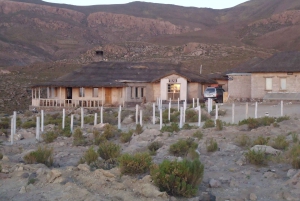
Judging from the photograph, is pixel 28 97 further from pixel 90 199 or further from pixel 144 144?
pixel 90 199

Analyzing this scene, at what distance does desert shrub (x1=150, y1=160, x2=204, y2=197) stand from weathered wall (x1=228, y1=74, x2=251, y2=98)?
28.8 meters

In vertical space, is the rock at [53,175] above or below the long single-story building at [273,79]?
below

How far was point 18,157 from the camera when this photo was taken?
14047 millimetres

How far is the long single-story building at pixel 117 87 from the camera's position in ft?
129

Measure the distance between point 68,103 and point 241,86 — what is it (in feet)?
46.2

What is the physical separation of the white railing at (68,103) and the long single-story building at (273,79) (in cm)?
1126

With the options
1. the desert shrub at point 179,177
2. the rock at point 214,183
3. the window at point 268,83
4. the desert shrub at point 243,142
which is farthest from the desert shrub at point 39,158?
the window at point 268,83

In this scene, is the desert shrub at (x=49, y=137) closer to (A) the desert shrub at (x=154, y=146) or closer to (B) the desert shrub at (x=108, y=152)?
(A) the desert shrub at (x=154, y=146)

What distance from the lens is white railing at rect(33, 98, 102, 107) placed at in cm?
3919

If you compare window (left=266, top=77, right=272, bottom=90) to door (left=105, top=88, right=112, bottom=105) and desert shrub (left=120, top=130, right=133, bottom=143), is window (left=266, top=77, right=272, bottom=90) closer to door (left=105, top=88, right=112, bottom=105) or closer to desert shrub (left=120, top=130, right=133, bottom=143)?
door (left=105, top=88, right=112, bottom=105)

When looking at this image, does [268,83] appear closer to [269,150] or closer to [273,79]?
[273,79]

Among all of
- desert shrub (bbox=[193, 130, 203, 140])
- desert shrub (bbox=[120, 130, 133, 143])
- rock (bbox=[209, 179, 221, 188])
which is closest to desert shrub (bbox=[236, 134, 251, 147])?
desert shrub (bbox=[193, 130, 203, 140])

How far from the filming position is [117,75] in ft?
140

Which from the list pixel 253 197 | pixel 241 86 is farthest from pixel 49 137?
pixel 241 86
